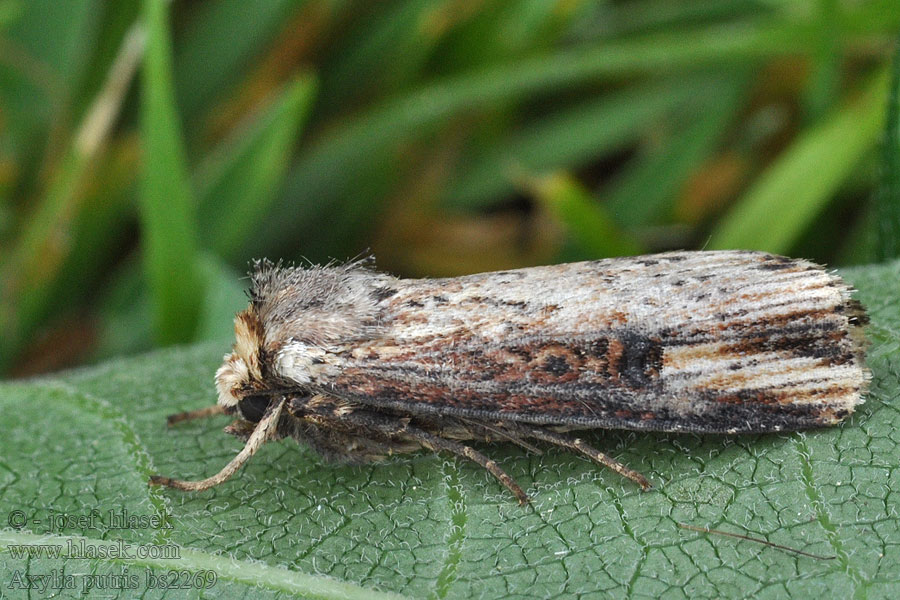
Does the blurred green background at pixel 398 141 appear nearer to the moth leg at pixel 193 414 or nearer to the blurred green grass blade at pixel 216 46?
the blurred green grass blade at pixel 216 46

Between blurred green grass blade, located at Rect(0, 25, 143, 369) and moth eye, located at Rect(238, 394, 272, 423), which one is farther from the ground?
blurred green grass blade, located at Rect(0, 25, 143, 369)

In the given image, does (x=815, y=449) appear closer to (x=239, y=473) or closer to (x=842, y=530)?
(x=842, y=530)

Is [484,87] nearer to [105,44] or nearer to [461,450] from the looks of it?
[105,44]

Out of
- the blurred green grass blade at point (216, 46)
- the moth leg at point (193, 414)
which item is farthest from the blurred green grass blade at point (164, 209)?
the moth leg at point (193, 414)

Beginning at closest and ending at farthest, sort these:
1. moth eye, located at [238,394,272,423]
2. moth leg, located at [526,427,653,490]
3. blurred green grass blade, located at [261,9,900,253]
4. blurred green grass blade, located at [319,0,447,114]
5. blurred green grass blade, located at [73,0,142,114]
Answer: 1. moth leg, located at [526,427,653,490]
2. moth eye, located at [238,394,272,423]
3. blurred green grass blade, located at [261,9,900,253]
4. blurred green grass blade, located at [73,0,142,114]
5. blurred green grass blade, located at [319,0,447,114]

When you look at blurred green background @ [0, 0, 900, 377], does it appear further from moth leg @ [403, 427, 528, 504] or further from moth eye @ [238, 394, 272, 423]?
moth leg @ [403, 427, 528, 504]

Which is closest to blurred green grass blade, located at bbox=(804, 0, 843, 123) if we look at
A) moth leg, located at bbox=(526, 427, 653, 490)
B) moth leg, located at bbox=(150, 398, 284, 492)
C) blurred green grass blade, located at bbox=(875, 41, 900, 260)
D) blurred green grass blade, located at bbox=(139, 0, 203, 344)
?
blurred green grass blade, located at bbox=(875, 41, 900, 260)
